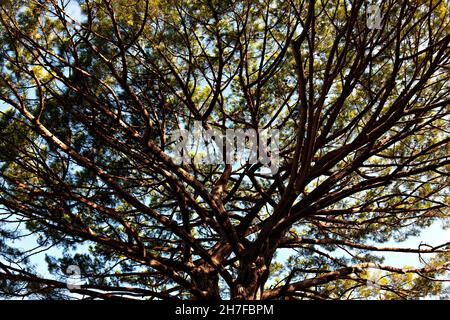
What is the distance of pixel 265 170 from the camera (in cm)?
408

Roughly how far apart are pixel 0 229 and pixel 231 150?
218cm

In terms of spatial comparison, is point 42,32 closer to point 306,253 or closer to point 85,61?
point 85,61

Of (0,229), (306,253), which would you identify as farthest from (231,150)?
(0,229)

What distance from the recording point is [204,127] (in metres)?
3.79

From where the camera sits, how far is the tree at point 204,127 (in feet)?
9.49

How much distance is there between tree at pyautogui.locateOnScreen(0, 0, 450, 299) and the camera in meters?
2.89

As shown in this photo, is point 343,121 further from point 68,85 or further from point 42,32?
point 42,32

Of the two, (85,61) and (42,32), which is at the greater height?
(42,32)
